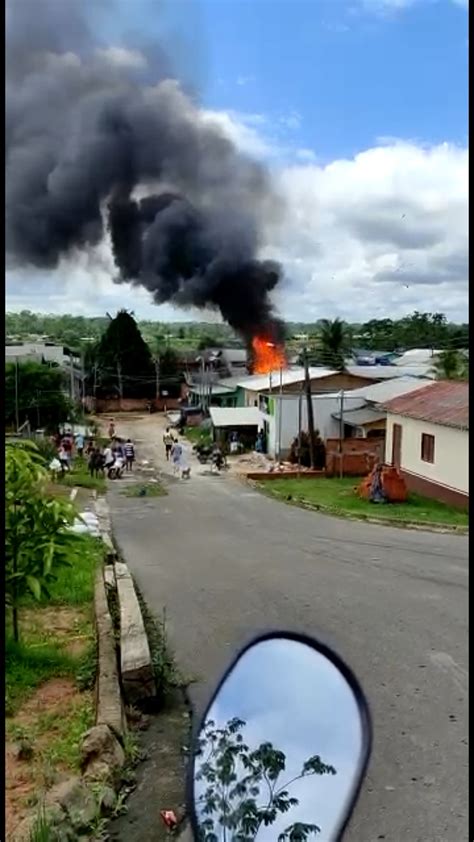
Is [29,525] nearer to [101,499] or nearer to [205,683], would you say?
[205,683]

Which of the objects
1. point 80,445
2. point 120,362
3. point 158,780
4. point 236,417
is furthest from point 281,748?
point 236,417

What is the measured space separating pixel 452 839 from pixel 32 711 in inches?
38.9

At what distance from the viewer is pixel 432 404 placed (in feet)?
22.3

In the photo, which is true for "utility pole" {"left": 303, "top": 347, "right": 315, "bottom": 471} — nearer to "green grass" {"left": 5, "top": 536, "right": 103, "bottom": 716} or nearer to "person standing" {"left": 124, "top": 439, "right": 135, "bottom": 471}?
"person standing" {"left": 124, "top": 439, "right": 135, "bottom": 471}

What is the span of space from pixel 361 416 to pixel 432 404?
2634 millimetres

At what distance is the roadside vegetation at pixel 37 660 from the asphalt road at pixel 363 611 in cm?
31

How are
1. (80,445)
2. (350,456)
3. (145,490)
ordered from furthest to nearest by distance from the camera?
1. (80,445)
2. (350,456)
3. (145,490)

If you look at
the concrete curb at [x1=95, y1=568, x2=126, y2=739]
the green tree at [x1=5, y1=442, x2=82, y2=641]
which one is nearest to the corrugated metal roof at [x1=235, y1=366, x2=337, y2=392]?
the concrete curb at [x1=95, y1=568, x2=126, y2=739]

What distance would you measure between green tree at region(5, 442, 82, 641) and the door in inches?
226

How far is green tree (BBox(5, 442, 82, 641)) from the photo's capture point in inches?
70.2

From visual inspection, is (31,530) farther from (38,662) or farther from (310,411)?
(310,411)

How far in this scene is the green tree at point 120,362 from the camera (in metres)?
2.72

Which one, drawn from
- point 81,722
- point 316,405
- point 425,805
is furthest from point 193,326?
point 316,405

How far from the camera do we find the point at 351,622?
103 inches
